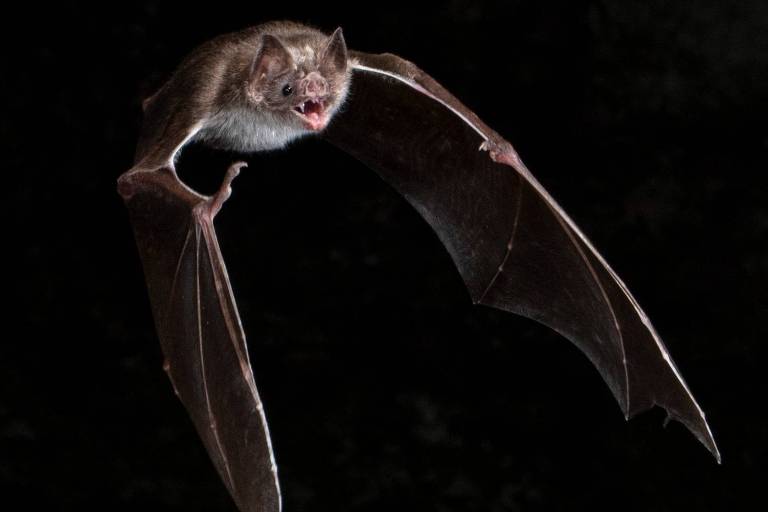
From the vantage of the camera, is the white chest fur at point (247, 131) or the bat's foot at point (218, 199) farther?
the white chest fur at point (247, 131)

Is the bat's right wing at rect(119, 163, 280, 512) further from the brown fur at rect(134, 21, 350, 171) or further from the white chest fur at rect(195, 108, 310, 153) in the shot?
the white chest fur at rect(195, 108, 310, 153)

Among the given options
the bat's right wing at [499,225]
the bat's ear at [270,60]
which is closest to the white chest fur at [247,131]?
the bat's ear at [270,60]

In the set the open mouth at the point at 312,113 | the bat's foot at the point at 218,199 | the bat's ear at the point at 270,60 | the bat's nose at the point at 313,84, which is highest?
the bat's ear at the point at 270,60

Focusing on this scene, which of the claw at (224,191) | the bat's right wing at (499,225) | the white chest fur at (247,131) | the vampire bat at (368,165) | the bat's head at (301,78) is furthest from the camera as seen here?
the bat's right wing at (499,225)

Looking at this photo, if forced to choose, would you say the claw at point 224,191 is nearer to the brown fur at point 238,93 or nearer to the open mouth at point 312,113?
the brown fur at point 238,93

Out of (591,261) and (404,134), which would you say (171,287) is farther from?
(591,261)

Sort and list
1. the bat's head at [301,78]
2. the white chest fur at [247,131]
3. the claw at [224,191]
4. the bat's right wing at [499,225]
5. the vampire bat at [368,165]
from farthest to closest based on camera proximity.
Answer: the bat's right wing at [499,225]
the white chest fur at [247,131]
the bat's head at [301,78]
the vampire bat at [368,165]
the claw at [224,191]

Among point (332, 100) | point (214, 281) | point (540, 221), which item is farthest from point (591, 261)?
point (214, 281)
